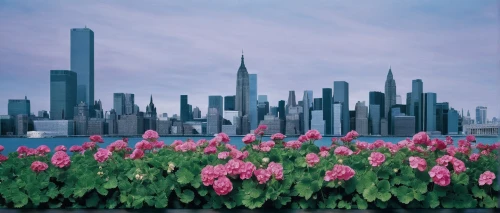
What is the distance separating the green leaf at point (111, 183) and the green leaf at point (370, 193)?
200 centimetres

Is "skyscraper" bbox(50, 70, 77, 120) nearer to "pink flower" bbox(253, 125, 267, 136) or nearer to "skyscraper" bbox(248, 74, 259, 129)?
"skyscraper" bbox(248, 74, 259, 129)

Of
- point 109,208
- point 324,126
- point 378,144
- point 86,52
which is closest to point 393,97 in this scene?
point 324,126

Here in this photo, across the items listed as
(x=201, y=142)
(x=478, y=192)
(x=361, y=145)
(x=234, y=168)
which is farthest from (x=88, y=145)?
(x=478, y=192)

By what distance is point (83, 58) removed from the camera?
11.6 metres

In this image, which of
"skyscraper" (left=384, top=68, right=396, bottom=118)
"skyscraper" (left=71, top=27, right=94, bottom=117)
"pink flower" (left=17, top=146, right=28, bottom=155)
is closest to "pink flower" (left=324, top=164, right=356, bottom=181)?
"pink flower" (left=17, top=146, right=28, bottom=155)

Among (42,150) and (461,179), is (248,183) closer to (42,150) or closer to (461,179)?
(461,179)

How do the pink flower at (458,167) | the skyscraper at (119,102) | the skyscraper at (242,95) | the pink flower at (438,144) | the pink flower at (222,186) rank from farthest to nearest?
the skyscraper at (119,102) → the skyscraper at (242,95) → the pink flower at (438,144) → the pink flower at (458,167) → the pink flower at (222,186)

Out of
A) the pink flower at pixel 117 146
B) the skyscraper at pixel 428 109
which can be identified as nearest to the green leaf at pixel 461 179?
the pink flower at pixel 117 146

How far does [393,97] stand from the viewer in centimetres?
1711

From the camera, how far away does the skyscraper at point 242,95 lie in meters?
11.7

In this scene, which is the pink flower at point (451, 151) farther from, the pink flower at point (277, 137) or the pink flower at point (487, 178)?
the pink flower at point (277, 137)

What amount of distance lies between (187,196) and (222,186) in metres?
0.35

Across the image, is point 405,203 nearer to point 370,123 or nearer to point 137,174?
point 137,174

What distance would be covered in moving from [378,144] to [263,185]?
2131 millimetres
